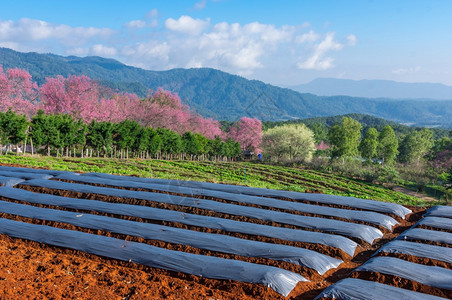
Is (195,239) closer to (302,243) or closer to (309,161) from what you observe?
(302,243)

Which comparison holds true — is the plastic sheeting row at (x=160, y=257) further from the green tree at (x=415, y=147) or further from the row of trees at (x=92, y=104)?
the green tree at (x=415, y=147)

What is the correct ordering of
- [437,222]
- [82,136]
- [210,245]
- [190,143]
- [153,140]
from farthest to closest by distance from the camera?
[190,143], [153,140], [82,136], [437,222], [210,245]

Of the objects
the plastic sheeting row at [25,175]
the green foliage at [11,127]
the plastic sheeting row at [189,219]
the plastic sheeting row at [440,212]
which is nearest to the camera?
the plastic sheeting row at [189,219]

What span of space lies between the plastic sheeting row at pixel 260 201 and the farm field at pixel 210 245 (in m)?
0.03

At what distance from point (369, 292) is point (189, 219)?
13.6 feet

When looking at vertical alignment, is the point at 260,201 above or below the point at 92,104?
below

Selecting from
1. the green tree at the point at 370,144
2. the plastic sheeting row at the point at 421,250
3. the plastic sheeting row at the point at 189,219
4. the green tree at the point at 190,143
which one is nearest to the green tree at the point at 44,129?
the green tree at the point at 190,143

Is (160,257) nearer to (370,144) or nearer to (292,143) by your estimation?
(292,143)

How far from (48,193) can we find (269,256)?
7.33 meters

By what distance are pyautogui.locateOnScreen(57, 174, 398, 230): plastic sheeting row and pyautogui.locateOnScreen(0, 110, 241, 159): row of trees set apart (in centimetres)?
1827

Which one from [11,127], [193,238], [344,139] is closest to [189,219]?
[193,238]

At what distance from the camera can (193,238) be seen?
20.6ft

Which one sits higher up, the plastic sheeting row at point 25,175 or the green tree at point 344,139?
the green tree at point 344,139

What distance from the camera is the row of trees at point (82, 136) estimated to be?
26.4 m
